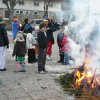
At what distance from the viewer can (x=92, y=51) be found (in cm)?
1070

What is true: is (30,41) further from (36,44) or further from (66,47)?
(66,47)

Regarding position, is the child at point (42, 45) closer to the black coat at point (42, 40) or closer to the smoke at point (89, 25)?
the black coat at point (42, 40)

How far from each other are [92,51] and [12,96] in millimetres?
2951

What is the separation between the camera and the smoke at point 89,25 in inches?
398

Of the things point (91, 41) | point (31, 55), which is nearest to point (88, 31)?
point (91, 41)

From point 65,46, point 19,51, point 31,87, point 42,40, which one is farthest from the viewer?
point 65,46

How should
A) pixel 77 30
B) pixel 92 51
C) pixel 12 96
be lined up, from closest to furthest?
1. pixel 12 96
2. pixel 92 51
3. pixel 77 30

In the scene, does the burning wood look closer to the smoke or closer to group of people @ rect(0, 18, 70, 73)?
the smoke

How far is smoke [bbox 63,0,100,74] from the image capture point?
10101 millimetres

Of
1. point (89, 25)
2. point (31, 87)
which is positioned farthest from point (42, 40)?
point (31, 87)

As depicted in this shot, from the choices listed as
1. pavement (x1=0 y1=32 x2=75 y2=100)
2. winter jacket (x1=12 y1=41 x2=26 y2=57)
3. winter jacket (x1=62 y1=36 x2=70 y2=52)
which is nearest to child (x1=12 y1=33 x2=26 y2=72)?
winter jacket (x1=12 y1=41 x2=26 y2=57)

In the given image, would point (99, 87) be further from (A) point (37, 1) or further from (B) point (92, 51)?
(A) point (37, 1)

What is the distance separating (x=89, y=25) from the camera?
1095cm

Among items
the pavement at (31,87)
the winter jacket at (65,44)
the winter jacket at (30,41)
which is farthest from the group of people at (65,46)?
the pavement at (31,87)
